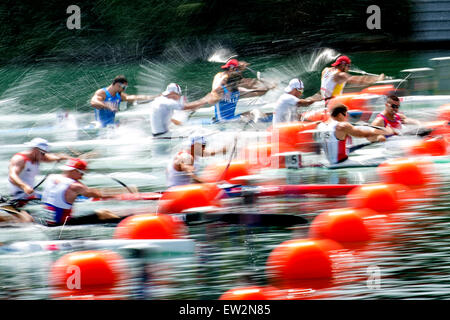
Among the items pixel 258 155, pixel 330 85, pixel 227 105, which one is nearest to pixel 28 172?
pixel 258 155

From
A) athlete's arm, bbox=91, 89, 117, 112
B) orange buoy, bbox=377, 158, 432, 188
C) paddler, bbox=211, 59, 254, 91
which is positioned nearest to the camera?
orange buoy, bbox=377, 158, 432, 188

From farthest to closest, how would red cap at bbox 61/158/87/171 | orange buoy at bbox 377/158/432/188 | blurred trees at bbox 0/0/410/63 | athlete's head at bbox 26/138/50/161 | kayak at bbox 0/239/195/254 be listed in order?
1. blurred trees at bbox 0/0/410/63
2. orange buoy at bbox 377/158/432/188
3. athlete's head at bbox 26/138/50/161
4. red cap at bbox 61/158/87/171
5. kayak at bbox 0/239/195/254

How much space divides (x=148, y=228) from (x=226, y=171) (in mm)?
1959

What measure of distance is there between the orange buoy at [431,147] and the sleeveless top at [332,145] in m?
1.10

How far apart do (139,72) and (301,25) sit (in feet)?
14.1

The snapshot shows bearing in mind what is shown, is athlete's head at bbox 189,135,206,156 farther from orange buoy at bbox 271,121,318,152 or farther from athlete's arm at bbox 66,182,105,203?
orange buoy at bbox 271,121,318,152

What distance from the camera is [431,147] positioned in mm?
8594

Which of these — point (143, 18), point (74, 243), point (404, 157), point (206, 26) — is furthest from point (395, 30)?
point (74, 243)

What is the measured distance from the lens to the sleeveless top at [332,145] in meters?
7.68


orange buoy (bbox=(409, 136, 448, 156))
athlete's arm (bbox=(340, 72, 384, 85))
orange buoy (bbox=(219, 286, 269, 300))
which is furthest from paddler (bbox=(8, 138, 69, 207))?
athlete's arm (bbox=(340, 72, 384, 85))

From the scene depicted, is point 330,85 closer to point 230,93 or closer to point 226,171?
point 230,93

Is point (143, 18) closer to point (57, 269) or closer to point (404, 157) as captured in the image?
point (404, 157)

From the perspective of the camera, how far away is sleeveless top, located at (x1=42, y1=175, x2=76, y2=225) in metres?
6.08

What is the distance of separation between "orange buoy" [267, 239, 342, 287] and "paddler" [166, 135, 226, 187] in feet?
7.64
